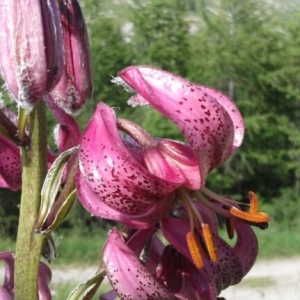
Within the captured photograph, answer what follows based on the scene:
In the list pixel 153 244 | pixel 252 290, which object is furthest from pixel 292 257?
pixel 153 244

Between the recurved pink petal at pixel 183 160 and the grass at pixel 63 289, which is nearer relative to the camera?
the recurved pink petal at pixel 183 160

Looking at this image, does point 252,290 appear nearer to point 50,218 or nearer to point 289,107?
point 50,218

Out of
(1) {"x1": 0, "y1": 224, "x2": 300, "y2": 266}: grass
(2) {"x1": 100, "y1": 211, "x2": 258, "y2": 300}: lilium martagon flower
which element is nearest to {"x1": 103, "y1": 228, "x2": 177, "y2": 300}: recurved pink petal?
(2) {"x1": 100, "y1": 211, "x2": 258, "y2": 300}: lilium martagon flower

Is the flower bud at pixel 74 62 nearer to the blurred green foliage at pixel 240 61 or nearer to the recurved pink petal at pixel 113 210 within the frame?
the recurved pink petal at pixel 113 210

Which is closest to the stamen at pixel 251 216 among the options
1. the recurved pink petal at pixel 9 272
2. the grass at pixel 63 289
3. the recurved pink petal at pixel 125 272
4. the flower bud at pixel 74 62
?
the recurved pink petal at pixel 125 272

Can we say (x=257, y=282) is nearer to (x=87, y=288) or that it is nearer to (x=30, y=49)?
(x=87, y=288)

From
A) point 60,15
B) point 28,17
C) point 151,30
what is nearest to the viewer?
point 28,17

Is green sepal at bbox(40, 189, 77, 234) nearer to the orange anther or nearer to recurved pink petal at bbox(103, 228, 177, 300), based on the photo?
recurved pink petal at bbox(103, 228, 177, 300)
